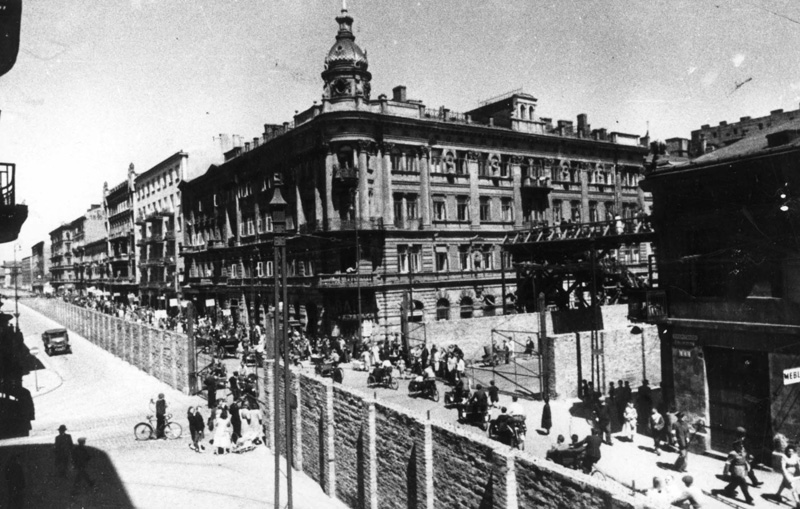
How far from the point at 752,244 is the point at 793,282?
155 cm

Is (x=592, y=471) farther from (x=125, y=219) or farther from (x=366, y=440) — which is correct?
(x=125, y=219)

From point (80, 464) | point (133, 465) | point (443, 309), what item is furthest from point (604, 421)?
point (443, 309)

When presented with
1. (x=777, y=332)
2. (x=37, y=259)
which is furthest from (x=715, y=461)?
(x=37, y=259)

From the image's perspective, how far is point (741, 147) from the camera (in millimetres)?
19703

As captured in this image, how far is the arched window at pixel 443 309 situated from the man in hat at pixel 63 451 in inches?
1202

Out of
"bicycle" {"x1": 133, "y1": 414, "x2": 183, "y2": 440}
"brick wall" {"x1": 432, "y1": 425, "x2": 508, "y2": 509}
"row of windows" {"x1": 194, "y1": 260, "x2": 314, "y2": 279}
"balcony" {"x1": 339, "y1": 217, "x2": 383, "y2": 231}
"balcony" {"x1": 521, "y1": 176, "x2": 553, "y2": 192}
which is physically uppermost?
"balcony" {"x1": 521, "y1": 176, "x2": 553, "y2": 192}

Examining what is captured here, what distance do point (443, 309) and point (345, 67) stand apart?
63.2ft

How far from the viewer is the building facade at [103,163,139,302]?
8900cm

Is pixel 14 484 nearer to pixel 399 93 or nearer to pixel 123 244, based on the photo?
pixel 399 93

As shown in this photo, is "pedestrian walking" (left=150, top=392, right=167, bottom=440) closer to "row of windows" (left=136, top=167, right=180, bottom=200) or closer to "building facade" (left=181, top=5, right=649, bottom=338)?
"building facade" (left=181, top=5, right=649, bottom=338)

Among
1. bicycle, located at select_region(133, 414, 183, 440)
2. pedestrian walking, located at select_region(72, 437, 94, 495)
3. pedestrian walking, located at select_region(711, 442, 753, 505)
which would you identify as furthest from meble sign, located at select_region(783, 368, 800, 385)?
bicycle, located at select_region(133, 414, 183, 440)

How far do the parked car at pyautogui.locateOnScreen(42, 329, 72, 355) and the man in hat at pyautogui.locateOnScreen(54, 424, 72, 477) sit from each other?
103 ft

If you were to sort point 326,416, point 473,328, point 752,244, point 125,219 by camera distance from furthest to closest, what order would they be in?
point 125,219
point 473,328
point 752,244
point 326,416

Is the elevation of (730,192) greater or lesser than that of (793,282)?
greater
